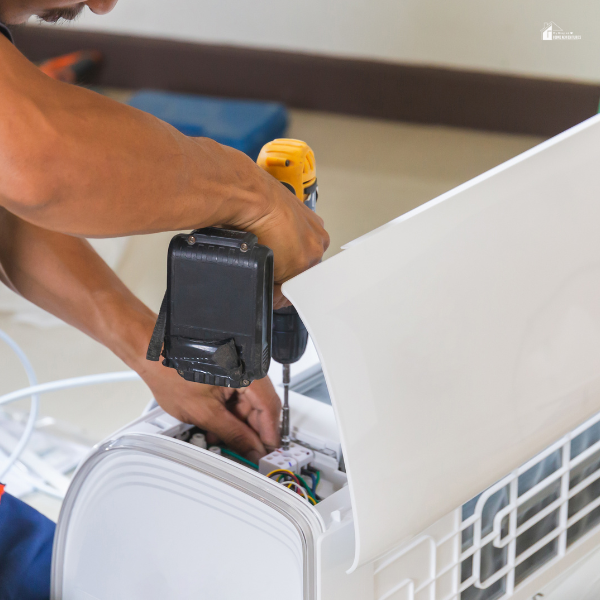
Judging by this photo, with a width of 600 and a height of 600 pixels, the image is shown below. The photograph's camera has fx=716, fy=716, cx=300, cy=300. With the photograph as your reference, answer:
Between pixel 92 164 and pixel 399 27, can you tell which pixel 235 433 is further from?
pixel 399 27

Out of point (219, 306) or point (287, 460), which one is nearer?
point (219, 306)

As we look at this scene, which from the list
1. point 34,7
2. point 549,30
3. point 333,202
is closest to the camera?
point 34,7

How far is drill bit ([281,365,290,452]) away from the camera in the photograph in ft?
2.16

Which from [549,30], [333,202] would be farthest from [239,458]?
[549,30]

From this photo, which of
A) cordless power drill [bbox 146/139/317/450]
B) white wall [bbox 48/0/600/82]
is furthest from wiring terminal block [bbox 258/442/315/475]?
white wall [bbox 48/0/600/82]

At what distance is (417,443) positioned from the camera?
457 millimetres

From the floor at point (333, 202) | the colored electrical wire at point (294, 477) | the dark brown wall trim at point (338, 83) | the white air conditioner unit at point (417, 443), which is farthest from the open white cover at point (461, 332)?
the dark brown wall trim at point (338, 83)

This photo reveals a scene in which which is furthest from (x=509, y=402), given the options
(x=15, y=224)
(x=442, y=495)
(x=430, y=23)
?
(x=430, y=23)

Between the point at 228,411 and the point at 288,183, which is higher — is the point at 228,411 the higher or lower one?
the lower one

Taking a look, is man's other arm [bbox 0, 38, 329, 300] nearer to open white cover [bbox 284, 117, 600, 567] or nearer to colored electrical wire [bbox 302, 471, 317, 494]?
open white cover [bbox 284, 117, 600, 567]

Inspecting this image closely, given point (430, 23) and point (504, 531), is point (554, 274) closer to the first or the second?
point (504, 531)

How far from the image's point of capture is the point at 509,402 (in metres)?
0.51

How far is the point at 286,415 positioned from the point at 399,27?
297 cm

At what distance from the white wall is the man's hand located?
2814 mm
